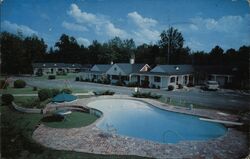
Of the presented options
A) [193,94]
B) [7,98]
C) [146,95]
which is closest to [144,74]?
[146,95]

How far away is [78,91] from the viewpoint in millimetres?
6113

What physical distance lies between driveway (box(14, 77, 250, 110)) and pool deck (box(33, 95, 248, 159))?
36 cm

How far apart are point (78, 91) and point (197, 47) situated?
360cm

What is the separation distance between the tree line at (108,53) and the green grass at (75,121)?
5.11 ft

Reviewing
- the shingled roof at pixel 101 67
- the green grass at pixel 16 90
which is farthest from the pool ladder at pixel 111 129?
the green grass at pixel 16 90

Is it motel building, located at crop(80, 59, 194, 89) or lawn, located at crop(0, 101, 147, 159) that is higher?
motel building, located at crop(80, 59, 194, 89)

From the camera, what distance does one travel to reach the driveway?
514cm

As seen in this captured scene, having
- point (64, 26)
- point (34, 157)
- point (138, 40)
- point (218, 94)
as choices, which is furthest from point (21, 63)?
point (218, 94)

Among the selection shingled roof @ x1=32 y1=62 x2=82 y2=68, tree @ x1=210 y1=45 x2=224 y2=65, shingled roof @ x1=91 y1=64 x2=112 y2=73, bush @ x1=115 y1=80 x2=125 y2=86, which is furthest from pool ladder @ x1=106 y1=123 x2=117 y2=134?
tree @ x1=210 y1=45 x2=224 y2=65

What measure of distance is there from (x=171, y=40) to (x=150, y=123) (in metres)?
2.35

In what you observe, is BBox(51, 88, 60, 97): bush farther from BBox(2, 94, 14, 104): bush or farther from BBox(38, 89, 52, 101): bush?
BBox(2, 94, 14, 104): bush

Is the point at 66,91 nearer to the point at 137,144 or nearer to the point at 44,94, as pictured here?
the point at 44,94

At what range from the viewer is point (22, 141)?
179 inches

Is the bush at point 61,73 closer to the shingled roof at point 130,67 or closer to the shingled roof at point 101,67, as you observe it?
the shingled roof at point 101,67
